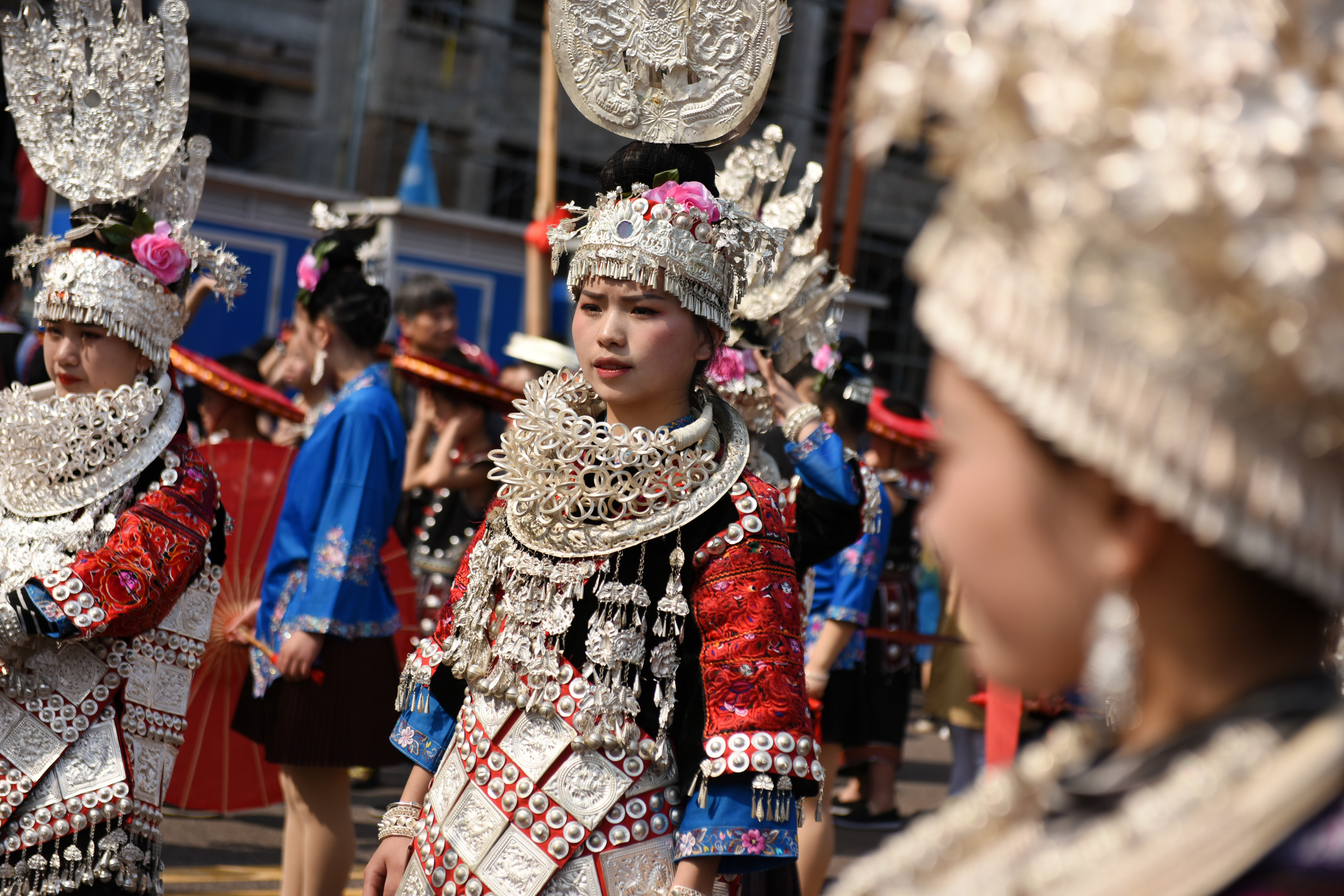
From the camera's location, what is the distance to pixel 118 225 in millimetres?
→ 3477

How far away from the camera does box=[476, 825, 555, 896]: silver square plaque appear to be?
2.36 m

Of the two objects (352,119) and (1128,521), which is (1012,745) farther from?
(352,119)

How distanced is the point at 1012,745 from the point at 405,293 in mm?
3959

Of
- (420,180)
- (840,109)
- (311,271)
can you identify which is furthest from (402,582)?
(420,180)

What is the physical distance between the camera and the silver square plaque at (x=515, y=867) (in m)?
2.36

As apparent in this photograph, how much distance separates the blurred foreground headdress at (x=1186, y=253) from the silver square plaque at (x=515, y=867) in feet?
5.15

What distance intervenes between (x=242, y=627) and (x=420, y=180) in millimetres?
8520

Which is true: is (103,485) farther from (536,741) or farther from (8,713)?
(536,741)

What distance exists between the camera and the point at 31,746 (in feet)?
10.3

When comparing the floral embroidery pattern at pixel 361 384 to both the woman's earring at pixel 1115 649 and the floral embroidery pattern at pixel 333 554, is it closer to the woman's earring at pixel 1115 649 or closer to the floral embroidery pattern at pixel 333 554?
the floral embroidery pattern at pixel 333 554

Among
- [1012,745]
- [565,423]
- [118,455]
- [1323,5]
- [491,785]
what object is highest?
[1323,5]

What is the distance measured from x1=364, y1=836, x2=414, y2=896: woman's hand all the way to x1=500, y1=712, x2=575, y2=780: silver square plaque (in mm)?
339

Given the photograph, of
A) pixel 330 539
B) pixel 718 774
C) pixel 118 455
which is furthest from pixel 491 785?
pixel 330 539

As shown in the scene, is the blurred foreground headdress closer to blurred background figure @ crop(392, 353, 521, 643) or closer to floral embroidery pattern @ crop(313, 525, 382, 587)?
floral embroidery pattern @ crop(313, 525, 382, 587)
